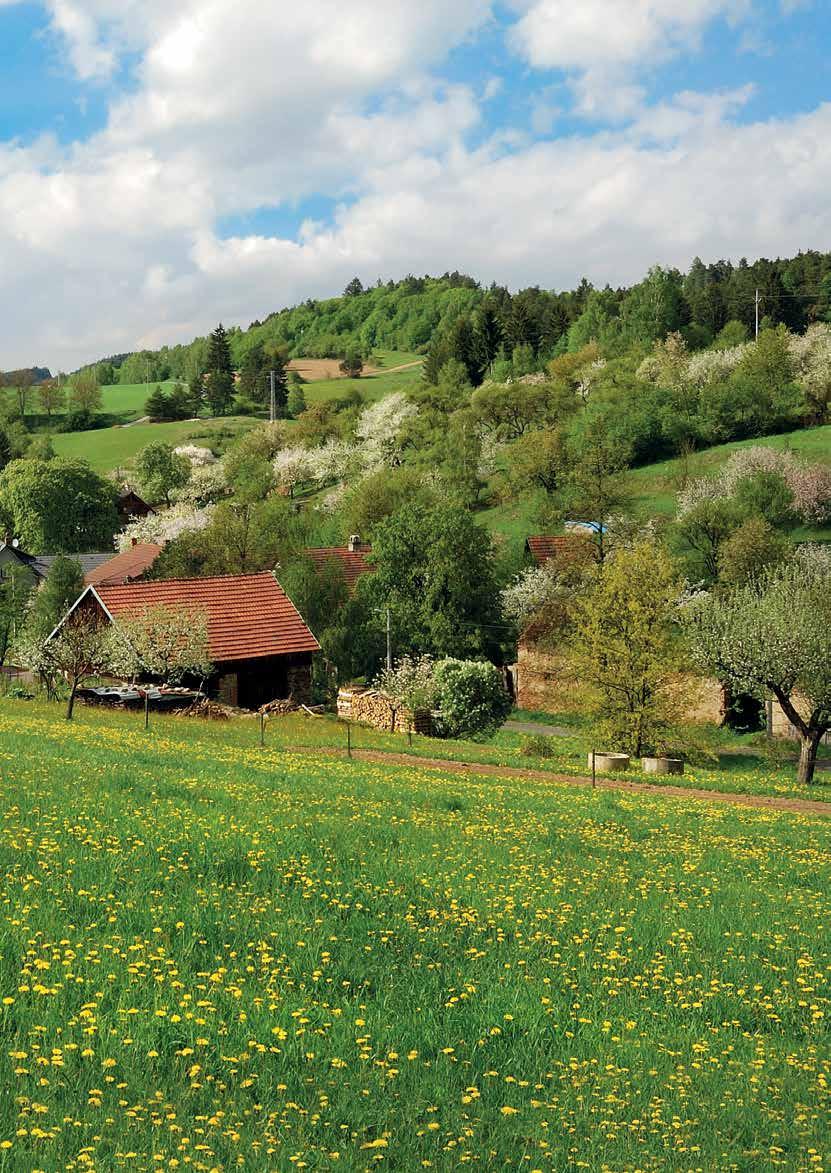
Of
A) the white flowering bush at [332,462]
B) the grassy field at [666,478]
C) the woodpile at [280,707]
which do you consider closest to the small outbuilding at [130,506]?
the white flowering bush at [332,462]

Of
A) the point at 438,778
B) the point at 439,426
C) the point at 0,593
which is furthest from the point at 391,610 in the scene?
the point at 439,426

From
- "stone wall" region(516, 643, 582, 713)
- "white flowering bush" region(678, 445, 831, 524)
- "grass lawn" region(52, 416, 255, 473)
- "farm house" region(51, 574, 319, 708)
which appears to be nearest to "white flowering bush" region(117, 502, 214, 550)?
"grass lawn" region(52, 416, 255, 473)

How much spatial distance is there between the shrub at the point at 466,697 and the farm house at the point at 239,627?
917cm

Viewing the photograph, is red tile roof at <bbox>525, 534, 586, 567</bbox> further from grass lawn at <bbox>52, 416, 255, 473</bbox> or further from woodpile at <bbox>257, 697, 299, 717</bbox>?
grass lawn at <bbox>52, 416, 255, 473</bbox>

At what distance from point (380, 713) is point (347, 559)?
29.4 meters

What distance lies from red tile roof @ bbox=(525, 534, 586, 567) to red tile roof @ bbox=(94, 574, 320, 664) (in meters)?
27.1

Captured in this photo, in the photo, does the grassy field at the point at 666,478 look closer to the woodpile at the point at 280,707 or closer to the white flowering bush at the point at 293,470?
the white flowering bush at the point at 293,470

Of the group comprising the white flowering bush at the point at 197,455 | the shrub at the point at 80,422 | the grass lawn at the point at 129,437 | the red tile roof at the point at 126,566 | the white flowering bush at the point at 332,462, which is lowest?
the red tile roof at the point at 126,566

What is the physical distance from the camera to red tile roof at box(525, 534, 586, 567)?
77500 millimetres

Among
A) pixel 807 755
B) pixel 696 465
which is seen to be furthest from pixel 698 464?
pixel 807 755

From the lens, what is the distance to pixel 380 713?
5247 cm

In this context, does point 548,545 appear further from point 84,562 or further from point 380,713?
point 84,562

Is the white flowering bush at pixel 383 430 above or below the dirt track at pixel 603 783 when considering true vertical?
above

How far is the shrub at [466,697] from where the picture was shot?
48.6m
